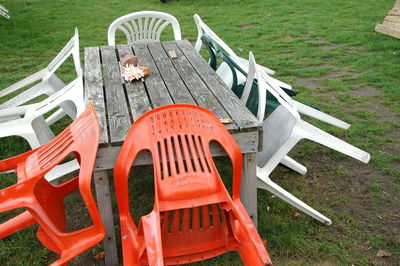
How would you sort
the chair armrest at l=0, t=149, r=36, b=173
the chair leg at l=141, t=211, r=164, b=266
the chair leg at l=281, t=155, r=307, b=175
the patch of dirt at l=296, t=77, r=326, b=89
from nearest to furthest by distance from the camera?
the chair leg at l=141, t=211, r=164, b=266, the chair armrest at l=0, t=149, r=36, b=173, the chair leg at l=281, t=155, r=307, b=175, the patch of dirt at l=296, t=77, r=326, b=89

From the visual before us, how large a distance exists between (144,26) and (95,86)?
2.51 m

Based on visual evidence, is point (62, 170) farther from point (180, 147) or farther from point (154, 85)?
point (180, 147)

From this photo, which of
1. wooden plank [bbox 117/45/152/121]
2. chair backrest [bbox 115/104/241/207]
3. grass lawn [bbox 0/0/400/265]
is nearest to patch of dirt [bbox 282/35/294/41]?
grass lawn [bbox 0/0/400/265]

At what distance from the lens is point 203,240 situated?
2.39 meters

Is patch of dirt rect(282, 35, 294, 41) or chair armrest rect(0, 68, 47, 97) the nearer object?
→ chair armrest rect(0, 68, 47, 97)

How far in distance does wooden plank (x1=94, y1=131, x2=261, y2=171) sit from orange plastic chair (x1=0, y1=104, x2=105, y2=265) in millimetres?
138

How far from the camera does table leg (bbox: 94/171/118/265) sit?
254 centimetres

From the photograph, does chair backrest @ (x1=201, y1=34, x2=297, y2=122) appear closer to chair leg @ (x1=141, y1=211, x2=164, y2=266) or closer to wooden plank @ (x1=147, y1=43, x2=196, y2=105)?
wooden plank @ (x1=147, y1=43, x2=196, y2=105)

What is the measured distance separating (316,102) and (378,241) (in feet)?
8.38

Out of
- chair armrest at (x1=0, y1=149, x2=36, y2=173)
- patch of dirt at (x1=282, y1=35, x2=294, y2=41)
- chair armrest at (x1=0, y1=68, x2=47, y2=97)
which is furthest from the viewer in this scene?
patch of dirt at (x1=282, y1=35, x2=294, y2=41)

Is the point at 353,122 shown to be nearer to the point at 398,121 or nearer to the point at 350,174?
the point at 398,121

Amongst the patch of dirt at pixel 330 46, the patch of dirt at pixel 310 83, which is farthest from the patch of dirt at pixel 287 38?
the patch of dirt at pixel 310 83

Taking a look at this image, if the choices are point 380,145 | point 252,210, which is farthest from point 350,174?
point 252,210

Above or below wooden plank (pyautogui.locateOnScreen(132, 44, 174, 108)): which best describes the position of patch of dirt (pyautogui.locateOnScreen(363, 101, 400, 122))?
below
